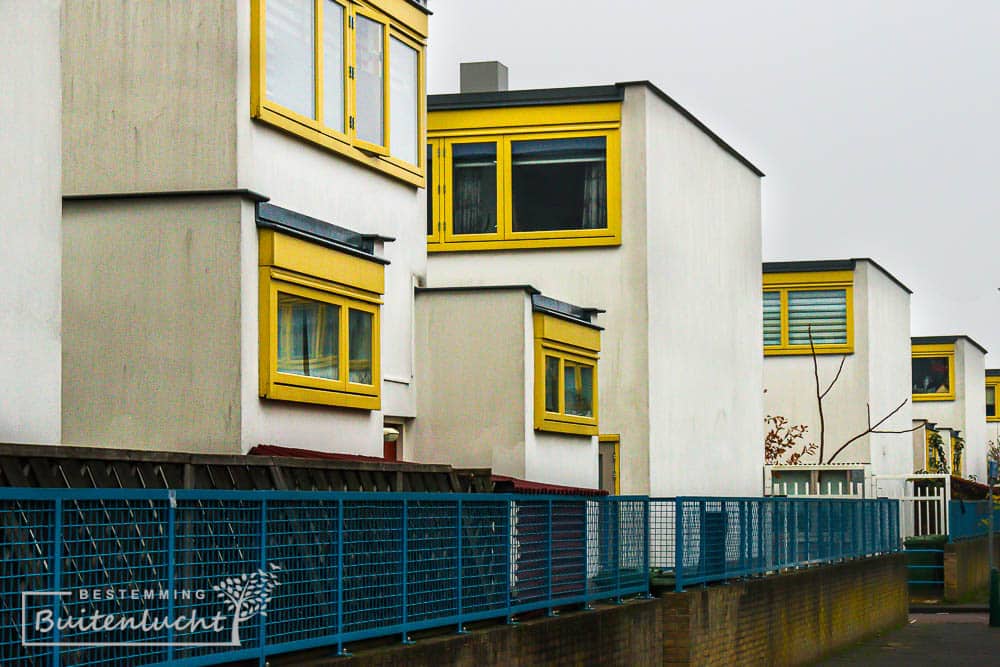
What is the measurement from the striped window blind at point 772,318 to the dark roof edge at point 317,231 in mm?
26495

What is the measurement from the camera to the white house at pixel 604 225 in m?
29.7

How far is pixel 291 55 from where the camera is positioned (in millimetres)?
19156

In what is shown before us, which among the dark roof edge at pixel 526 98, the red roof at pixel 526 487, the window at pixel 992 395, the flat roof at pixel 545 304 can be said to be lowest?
the red roof at pixel 526 487

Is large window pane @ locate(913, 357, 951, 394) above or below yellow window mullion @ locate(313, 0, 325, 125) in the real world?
below

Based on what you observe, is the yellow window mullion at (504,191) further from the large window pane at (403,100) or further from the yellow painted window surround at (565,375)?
the large window pane at (403,100)

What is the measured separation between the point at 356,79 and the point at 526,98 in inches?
363

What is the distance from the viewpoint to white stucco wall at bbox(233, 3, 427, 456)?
700 inches

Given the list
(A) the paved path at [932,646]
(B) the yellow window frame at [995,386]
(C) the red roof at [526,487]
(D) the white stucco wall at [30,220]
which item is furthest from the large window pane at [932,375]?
(D) the white stucco wall at [30,220]

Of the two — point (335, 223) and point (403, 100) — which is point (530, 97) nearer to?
point (403, 100)

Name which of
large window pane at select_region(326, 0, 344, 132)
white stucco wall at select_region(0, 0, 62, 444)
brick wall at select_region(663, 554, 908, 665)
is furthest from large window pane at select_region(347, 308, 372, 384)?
white stucco wall at select_region(0, 0, 62, 444)

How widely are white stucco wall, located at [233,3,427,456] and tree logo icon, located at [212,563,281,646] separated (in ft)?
23.6

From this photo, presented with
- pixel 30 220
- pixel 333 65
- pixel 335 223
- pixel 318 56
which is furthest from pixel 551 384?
pixel 30 220

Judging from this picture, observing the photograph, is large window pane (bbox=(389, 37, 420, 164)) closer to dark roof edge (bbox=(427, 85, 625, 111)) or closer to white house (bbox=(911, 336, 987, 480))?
dark roof edge (bbox=(427, 85, 625, 111))

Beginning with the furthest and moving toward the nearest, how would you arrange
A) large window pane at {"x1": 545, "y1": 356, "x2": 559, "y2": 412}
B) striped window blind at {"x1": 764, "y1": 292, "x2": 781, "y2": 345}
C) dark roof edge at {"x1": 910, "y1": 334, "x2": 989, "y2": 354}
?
1. dark roof edge at {"x1": 910, "y1": 334, "x2": 989, "y2": 354}
2. striped window blind at {"x1": 764, "y1": 292, "x2": 781, "y2": 345}
3. large window pane at {"x1": 545, "y1": 356, "x2": 559, "y2": 412}
